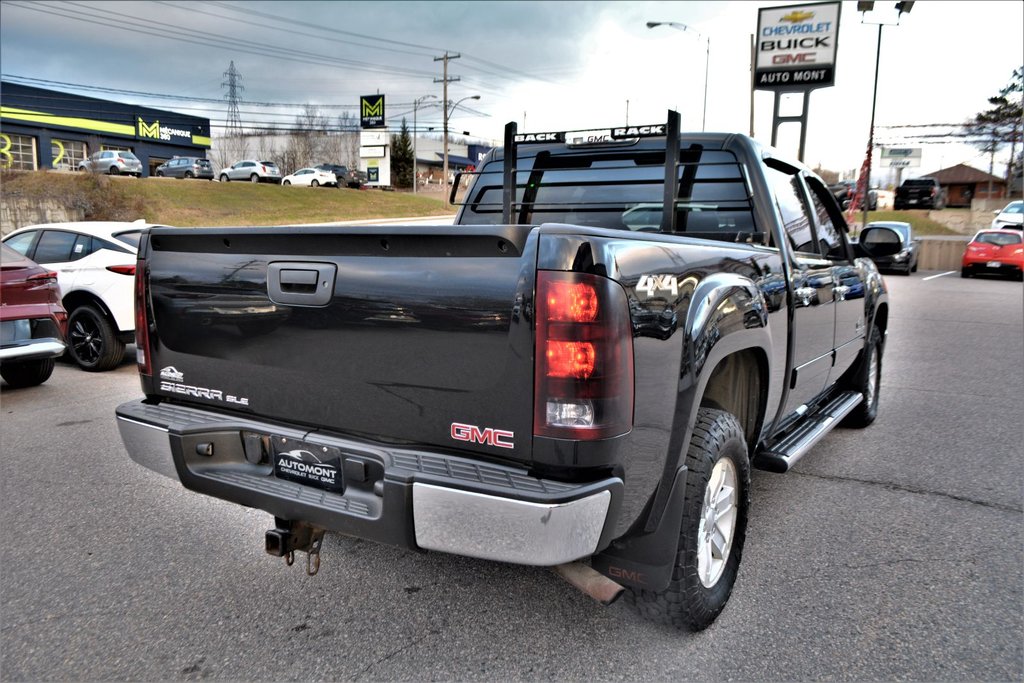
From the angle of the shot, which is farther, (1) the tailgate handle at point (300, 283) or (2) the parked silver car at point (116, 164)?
(2) the parked silver car at point (116, 164)

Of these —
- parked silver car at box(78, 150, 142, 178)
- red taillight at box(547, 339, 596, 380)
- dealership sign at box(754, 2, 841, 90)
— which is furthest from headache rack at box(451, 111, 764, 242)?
parked silver car at box(78, 150, 142, 178)

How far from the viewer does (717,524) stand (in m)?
2.89

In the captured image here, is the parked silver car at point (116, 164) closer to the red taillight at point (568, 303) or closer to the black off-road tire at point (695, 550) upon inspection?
the black off-road tire at point (695, 550)

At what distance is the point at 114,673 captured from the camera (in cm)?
251

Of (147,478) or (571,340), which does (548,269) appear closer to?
(571,340)

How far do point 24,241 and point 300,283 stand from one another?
7332mm

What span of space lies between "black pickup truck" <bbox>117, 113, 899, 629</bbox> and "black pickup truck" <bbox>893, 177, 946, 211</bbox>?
48.6 m

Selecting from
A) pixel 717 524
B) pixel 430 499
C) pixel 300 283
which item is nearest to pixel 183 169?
pixel 300 283

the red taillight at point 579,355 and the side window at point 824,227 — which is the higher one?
the side window at point 824,227

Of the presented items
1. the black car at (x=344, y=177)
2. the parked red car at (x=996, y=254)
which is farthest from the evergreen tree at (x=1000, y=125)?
the black car at (x=344, y=177)

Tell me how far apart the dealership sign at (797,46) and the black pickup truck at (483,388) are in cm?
2350

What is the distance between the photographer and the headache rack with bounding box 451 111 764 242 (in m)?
3.73

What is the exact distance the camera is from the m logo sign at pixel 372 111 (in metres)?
70.7

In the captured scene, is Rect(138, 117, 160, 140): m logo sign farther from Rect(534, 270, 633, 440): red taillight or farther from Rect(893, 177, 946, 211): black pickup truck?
Rect(534, 270, 633, 440): red taillight
